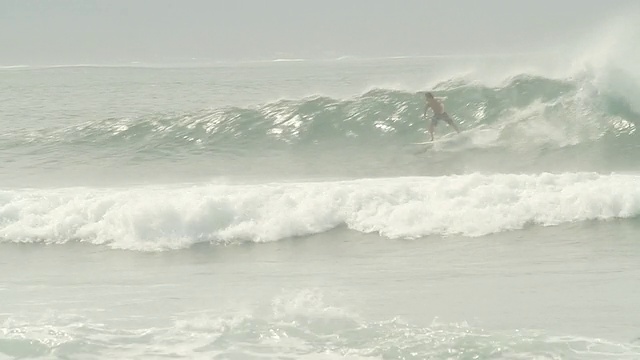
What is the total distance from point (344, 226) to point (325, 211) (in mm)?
413

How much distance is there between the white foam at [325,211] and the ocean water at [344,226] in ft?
0.10

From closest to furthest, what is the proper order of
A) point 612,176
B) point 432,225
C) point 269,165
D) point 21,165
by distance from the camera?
1. point 432,225
2. point 612,176
3. point 269,165
4. point 21,165

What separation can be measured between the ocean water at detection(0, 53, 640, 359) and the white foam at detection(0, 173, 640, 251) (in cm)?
3

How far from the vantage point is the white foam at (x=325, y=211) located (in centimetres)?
1108

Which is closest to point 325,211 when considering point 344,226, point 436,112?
point 344,226

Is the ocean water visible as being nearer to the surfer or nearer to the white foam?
the white foam

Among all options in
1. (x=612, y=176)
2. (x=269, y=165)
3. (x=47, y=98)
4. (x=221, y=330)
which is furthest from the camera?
(x=47, y=98)

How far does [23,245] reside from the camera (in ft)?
37.2

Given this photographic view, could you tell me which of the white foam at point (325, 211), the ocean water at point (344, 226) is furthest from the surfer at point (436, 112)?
the white foam at point (325, 211)

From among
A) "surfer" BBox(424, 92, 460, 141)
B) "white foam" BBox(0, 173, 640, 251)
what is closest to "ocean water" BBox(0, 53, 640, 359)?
"white foam" BBox(0, 173, 640, 251)

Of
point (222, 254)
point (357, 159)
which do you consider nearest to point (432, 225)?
point (222, 254)

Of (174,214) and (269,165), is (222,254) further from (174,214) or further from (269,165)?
(269,165)

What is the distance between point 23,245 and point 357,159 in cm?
725

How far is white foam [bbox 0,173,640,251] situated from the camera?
11.1 m
